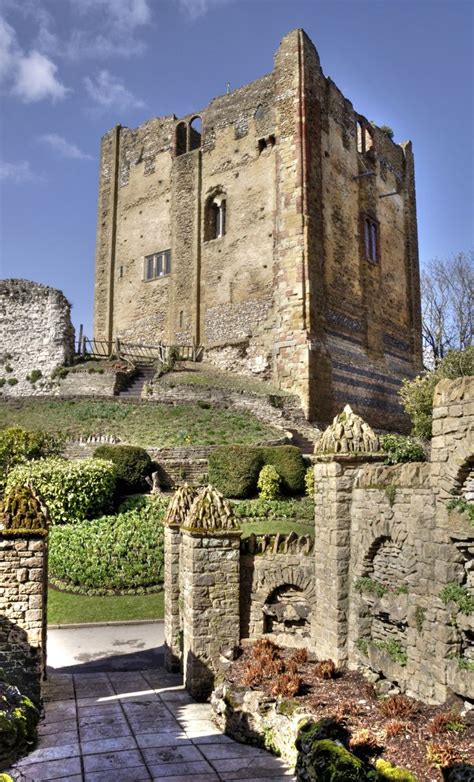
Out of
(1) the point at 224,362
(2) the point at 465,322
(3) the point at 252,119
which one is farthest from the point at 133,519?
(2) the point at 465,322

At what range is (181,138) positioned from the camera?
4188cm

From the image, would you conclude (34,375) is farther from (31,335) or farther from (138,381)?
(138,381)

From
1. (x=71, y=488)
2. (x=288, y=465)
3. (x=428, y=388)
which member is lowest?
(x=71, y=488)

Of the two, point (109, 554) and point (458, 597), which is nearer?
point (458, 597)

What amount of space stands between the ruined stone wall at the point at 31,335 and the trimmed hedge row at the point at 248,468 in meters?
13.7

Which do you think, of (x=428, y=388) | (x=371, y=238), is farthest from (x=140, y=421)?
(x=371, y=238)

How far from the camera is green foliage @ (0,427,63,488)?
2153cm

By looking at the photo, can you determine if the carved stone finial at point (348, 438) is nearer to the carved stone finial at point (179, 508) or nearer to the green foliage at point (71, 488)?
the carved stone finial at point (179, 508)

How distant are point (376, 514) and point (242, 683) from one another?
2.95 m

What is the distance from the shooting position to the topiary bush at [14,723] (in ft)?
21.0

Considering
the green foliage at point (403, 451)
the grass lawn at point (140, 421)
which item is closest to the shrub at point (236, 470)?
the grass lawn at point (140, 421)

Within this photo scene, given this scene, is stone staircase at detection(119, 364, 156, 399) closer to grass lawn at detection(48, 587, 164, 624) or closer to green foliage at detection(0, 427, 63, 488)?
green foliage at detection(0, 427, 63, 488)

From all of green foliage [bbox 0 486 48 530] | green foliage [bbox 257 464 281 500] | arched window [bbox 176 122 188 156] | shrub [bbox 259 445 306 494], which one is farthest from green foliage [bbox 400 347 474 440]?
arched window [bbox 176 122 188 156]

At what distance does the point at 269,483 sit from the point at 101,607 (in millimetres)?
6919
